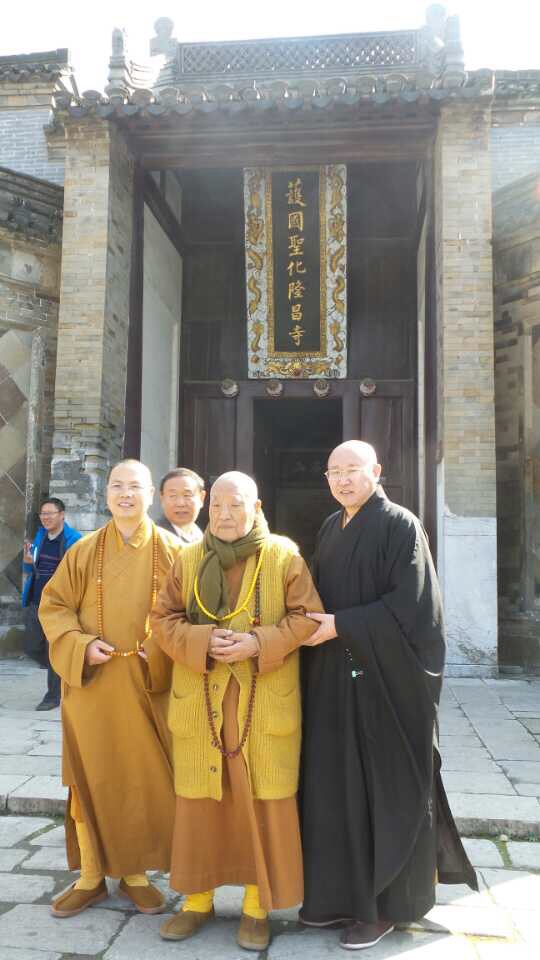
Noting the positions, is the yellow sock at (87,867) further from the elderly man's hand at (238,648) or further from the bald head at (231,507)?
the bald head at (231,507)

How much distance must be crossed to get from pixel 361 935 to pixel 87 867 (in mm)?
1088

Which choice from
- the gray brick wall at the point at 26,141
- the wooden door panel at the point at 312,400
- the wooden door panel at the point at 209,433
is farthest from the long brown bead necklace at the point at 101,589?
the gray brick wall at the point at 26,141

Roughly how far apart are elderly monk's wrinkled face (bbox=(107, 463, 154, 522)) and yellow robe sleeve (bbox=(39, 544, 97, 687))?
0.26m

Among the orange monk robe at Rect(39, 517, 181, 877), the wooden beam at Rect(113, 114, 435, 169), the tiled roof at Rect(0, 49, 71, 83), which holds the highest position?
the tiled roof at Rect(0, 49, 71, 83)

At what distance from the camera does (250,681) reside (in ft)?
9.51

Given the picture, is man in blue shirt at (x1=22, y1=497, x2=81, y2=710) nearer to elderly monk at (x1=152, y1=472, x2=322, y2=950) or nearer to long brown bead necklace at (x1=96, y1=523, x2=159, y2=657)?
long brown bead necklace at (x1=96, y1=523, x2=159, y2=657)

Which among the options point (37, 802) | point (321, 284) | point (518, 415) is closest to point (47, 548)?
point (37, 802)

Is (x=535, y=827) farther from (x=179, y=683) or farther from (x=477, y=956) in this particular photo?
(x=179, y=683)

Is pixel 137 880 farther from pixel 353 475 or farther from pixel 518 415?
pixel 518 415

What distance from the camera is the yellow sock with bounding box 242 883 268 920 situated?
2855 mm

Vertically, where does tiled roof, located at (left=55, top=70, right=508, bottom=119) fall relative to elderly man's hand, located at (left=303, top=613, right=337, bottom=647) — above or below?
above

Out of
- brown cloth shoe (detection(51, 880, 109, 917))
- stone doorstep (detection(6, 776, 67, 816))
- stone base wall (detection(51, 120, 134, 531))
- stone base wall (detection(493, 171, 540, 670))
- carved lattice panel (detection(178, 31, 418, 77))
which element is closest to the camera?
brown cloth shoe (detection(51, 880, 109, 917))

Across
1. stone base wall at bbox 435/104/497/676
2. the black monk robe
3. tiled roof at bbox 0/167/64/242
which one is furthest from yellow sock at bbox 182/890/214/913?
tiled roof at bbox 0/167/64/242

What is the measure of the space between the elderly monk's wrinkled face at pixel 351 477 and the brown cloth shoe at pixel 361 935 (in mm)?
1515
